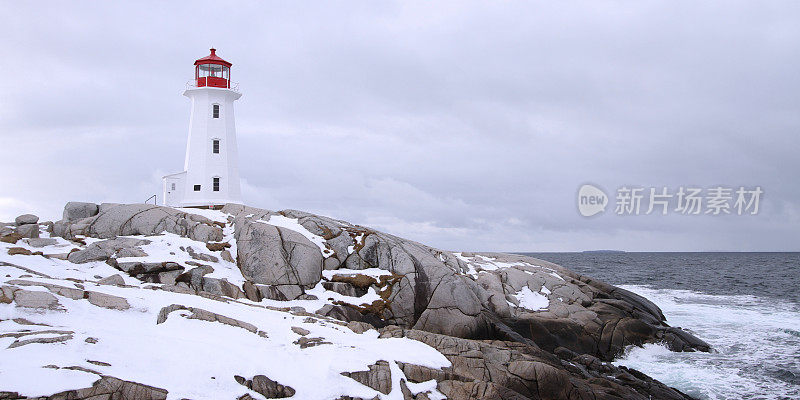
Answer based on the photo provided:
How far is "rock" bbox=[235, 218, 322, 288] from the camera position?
2577 centimetres

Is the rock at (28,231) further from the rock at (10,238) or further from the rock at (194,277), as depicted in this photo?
the rock at (194,277)

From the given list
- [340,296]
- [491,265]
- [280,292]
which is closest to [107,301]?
[280,292]

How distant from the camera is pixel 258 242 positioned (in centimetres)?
2703

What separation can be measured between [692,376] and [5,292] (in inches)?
1073

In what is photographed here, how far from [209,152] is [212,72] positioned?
248 inches

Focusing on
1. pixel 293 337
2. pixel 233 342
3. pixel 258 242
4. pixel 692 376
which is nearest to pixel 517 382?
pixel 293 337

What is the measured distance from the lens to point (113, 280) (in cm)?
2225

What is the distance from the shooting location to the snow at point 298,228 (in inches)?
1100

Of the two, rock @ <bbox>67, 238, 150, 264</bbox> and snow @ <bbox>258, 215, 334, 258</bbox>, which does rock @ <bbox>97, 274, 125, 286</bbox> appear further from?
snow @ <bbox>258, 215, 334, 258</bbox>

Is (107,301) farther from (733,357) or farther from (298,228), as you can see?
(733,357)

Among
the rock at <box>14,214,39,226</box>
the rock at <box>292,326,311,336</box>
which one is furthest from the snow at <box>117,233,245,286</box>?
the rock at <box>292,326,311,336</box>

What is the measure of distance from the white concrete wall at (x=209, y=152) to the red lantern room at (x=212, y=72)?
0.72m

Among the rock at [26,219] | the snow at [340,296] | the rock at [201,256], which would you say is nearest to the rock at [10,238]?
the rock at [26,219]

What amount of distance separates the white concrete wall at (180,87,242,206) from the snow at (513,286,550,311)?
2283 cm
